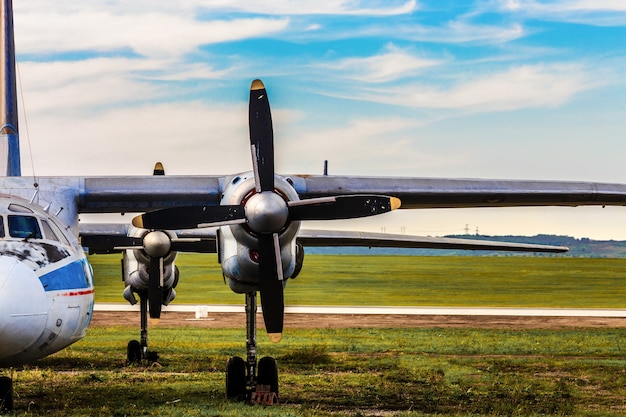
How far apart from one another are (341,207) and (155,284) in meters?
6.18

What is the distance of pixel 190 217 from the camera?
13008 millimetres

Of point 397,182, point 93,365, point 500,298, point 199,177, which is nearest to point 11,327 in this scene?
point 199,177

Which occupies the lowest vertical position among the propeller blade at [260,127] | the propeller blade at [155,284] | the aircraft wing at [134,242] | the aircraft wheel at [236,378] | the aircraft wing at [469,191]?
the aircraft wheel at [236,378]

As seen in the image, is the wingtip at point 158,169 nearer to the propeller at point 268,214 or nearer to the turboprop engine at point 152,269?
the turboprop engine at point 152,269

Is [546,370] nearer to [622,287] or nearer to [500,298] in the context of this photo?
[500,298]

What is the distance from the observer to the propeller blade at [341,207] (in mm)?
12758

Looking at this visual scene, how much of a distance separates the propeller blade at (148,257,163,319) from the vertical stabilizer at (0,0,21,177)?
123 inches

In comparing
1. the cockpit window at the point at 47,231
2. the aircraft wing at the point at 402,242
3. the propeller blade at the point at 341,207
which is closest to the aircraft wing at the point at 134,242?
the aircraft wing at the point at 402,242

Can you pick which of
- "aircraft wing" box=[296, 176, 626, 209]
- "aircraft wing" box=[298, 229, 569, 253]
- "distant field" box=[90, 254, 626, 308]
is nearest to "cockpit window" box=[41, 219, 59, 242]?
"aircraft wing" box=[296, 176, 626, 209]

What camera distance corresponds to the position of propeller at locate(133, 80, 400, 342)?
41.0 feet

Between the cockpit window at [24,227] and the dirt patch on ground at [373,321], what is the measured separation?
69.2 ft

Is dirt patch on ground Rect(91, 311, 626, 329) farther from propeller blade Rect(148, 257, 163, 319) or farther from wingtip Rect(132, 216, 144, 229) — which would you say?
wingtip Rect(132, 216, 144, 229)

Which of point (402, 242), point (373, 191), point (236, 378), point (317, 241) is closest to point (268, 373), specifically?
point (236, 378)

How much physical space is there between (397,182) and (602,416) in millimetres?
4812
